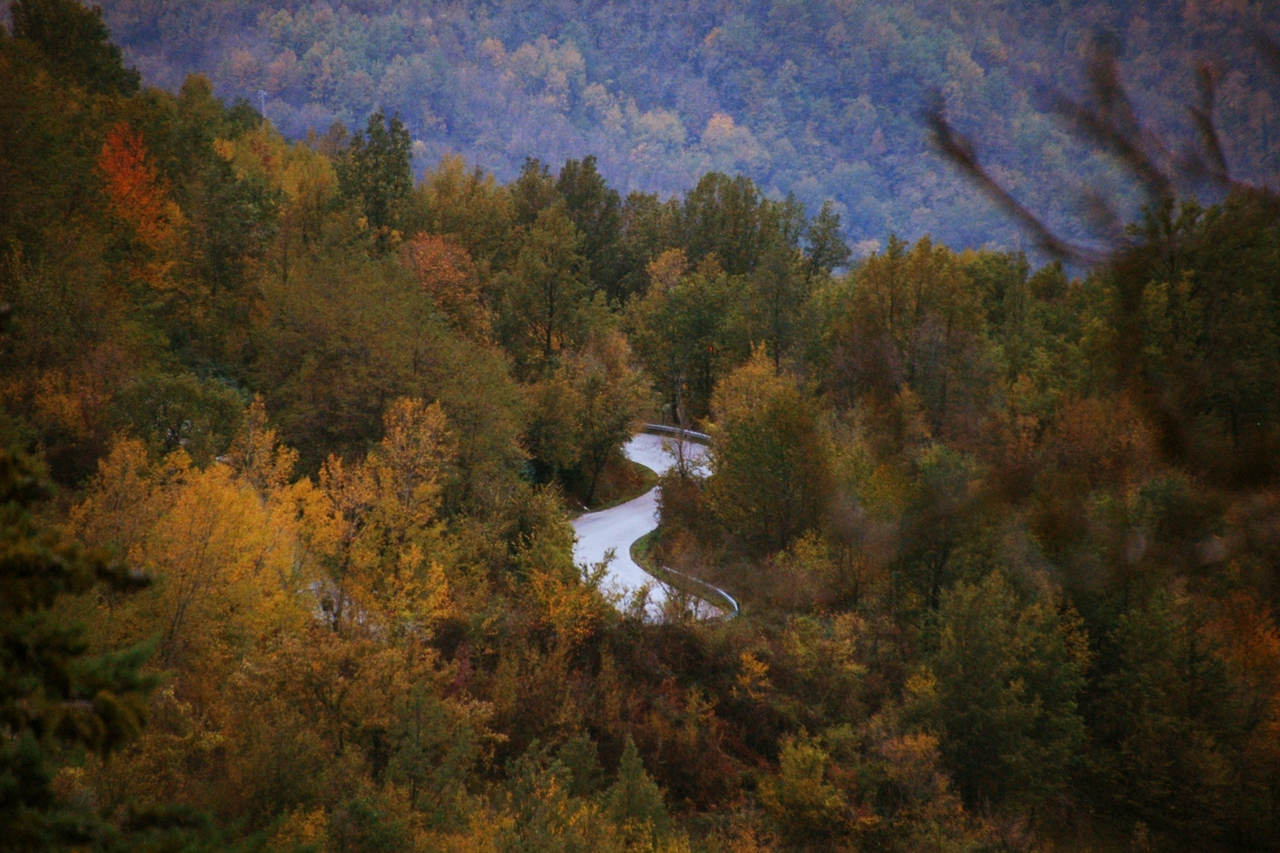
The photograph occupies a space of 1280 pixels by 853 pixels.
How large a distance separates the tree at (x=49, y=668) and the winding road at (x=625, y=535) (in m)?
24.0

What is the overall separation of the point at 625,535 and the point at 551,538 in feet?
21.2

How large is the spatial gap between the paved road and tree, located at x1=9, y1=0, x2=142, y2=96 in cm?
2602

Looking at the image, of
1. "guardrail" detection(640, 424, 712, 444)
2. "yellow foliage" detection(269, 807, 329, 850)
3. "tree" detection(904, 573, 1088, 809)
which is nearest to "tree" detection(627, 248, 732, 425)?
"guardrail" detection(640, 424, 712, 444)

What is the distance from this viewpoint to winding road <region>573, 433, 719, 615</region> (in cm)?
2939

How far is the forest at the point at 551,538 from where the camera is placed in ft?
12.9

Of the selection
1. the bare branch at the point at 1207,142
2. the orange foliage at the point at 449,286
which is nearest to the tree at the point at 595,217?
the orange foliage at the point at 449,286

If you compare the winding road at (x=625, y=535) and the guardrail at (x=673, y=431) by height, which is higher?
the guardrail at (x=673, y=431)

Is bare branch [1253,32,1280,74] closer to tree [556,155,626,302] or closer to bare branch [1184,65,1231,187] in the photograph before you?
bare branch [1184,65,1231,187]

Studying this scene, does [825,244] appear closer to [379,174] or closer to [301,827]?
[379,174]

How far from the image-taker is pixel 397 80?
154 metres

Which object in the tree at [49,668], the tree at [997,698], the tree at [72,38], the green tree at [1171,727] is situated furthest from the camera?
the tree at [72,38]

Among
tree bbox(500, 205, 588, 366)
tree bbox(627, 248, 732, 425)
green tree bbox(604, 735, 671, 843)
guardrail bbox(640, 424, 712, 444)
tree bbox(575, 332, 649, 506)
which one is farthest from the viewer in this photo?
tree bbox(627, 248, 732, 425)

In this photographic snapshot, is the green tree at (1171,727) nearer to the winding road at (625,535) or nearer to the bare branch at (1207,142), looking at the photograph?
the winding road at (625,535)

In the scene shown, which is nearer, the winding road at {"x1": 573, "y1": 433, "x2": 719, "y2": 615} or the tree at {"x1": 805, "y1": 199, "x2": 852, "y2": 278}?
the winding road at {"x1": 573, "y1": 433, "x2": 719, "y2": 615}
